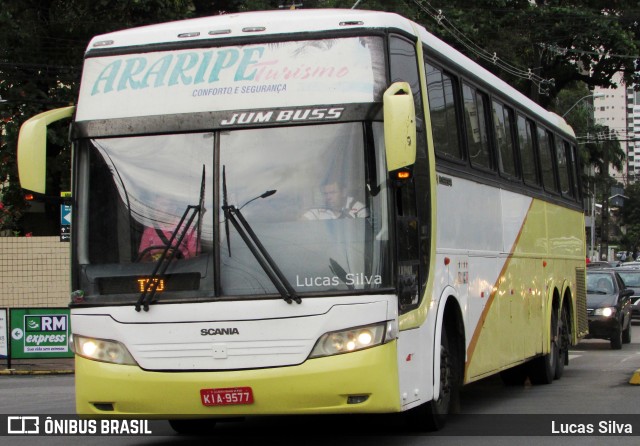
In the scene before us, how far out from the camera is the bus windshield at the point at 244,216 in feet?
26.8

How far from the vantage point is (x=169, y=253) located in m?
8.30

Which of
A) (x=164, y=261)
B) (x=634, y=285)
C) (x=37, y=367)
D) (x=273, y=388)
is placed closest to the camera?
(x=273, y=388)

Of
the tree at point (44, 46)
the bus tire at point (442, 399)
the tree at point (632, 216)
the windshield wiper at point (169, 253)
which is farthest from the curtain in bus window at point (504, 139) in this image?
the tree at point (632, 216)

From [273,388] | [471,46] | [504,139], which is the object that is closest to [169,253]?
[273,388]

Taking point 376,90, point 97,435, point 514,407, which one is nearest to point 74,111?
point 376,90

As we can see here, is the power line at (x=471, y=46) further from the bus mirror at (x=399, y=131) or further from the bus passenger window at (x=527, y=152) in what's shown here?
the bus mirror at (x=399, y=131)

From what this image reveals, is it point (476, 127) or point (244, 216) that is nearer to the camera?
point (244, 216)

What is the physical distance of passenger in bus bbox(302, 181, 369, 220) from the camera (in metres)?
8.22

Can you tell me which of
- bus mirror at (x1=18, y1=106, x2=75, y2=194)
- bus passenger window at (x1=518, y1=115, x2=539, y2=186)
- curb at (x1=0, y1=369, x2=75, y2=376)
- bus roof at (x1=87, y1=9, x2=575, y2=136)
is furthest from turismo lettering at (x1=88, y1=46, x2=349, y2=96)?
curb at (x1=0, y1=369, x2=75, y2=376)

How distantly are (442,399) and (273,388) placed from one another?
2.59 m

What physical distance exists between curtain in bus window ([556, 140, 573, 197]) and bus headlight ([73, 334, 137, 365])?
1018cm

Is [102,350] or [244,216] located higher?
[244,216]

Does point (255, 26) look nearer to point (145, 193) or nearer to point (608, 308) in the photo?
point (145, 193)

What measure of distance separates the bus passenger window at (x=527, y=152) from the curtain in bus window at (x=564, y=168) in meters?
2.24
